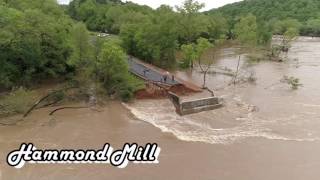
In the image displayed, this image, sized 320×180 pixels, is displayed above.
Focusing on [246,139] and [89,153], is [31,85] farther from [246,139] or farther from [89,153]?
[246,139]

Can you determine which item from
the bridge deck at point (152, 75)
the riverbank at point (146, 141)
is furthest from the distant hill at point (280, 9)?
the riverbank at point (146, 141)

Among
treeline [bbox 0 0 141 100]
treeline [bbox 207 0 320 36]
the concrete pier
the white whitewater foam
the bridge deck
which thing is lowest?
the white whitewater foam

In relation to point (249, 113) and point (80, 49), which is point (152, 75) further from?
point (249, 113)

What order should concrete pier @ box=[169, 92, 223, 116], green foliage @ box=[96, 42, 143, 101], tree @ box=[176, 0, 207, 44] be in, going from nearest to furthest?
concrete pier @ box=[169, 92, 223, 116], green foliage @ box=[96, 42, 143, 101], tree @ box=[176, 0, 207, 44]

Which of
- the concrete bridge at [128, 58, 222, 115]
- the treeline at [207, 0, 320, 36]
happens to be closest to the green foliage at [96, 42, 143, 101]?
the concrete bridge at [128, 58, 222, 115]

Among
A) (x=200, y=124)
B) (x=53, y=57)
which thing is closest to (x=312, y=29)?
(x=53, y=57)

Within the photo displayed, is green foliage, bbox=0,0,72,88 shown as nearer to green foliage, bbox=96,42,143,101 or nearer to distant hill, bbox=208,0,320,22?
green foliage, bbox=96,42,143,101

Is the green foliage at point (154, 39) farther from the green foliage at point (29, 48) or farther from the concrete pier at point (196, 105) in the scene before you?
the concrete pier at point (196, 105)

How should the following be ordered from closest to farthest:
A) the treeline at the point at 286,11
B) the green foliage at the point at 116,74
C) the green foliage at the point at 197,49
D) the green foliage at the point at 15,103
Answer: the green foliage at the point at 15,103 → the green foliage at the point at 116,74 → the green foliage at the point at 197,49 → the treeline at the point at 286,11

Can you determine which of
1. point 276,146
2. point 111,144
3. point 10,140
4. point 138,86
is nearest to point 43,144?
point 10,140
